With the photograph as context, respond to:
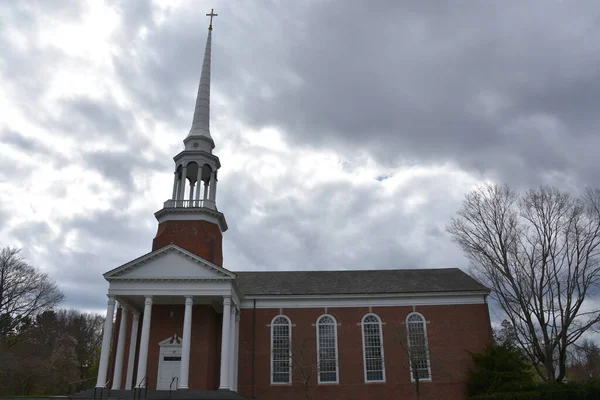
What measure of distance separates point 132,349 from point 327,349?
1294cm

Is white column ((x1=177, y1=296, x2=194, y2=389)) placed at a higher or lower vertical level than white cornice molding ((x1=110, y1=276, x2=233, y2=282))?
lower

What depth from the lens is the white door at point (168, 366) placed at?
28.4m

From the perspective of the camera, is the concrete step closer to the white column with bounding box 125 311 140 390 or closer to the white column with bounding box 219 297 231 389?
the white column with bounding box 219 297 231 389

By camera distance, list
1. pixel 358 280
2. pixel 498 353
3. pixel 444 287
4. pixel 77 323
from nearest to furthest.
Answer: pixel 498 353 → pixel 444 287 → pixel 358 280 → pixel 77 323

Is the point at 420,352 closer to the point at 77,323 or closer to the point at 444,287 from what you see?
the point at 444,287

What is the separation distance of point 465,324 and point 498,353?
12.9 ft

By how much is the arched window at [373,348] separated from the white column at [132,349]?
50.0ft

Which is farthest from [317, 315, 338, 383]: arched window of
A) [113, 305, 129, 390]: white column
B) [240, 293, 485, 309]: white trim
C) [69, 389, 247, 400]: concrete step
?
[113, 305, 129, 390]: white column

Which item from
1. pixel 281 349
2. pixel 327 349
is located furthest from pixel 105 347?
pixel 327 349

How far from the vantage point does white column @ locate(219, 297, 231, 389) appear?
26.1 m

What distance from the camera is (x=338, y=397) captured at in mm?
31422

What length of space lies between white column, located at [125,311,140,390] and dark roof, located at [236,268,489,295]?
7662mm

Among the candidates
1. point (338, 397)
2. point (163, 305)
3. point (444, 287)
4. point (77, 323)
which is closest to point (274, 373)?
point (338, 397)

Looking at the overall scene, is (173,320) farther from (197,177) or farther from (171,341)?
(197,177)
